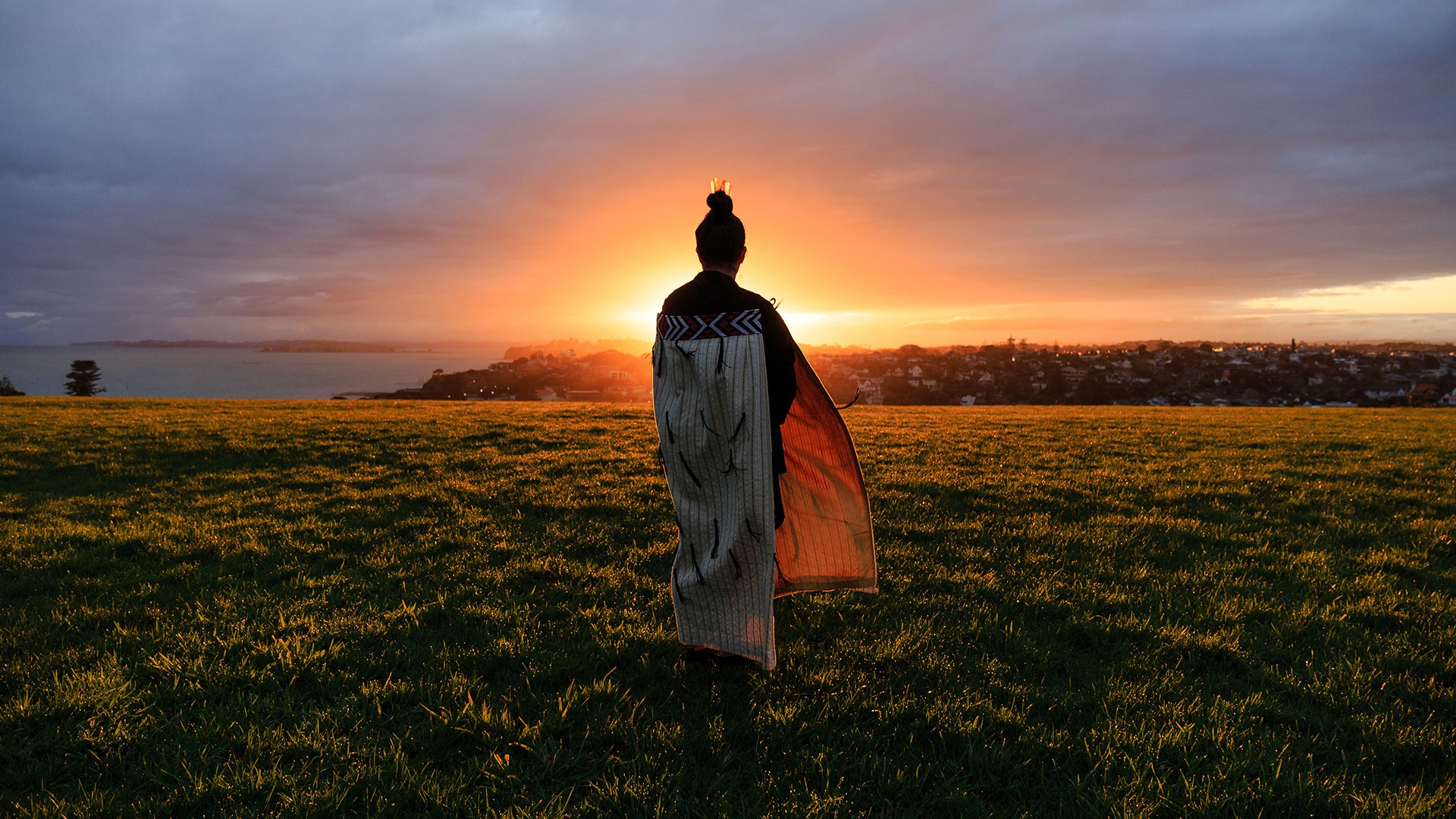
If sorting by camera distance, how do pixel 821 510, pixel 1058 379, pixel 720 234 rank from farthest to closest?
pixel 1058 379 → pixel 821 510 → pixel 720 234

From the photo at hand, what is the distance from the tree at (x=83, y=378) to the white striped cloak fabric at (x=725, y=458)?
183ft

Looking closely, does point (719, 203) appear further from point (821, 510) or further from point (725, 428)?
point (821, 510)

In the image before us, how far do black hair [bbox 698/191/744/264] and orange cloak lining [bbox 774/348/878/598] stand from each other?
0.97m

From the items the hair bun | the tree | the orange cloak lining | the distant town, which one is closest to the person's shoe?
the orange cloak lining

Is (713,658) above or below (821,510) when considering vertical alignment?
below

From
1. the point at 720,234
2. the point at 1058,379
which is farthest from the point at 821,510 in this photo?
the point at 1058,379

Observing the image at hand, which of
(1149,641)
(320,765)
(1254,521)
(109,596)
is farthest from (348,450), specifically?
(1254,521)

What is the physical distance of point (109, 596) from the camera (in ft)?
15.6

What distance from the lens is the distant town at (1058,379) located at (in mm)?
27156

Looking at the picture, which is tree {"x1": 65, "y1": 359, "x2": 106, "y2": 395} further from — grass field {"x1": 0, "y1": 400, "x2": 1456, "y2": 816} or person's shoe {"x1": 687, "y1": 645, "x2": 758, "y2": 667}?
person's shoe {"x1": 687, "y1": 645, "x2": 758, "y2": 667}

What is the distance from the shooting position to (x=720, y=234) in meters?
3.45

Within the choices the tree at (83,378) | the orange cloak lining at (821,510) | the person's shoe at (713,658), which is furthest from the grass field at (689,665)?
the tree at (83,378)

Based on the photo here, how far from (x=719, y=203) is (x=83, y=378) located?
63354 millimetres

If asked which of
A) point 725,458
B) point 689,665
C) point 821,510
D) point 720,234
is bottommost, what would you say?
point 689,665
